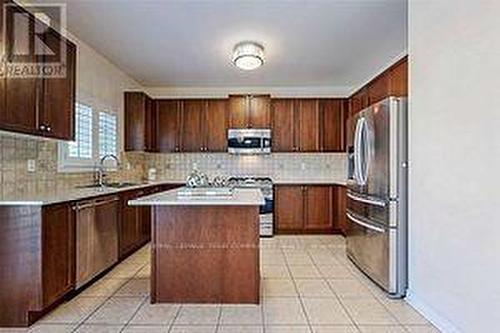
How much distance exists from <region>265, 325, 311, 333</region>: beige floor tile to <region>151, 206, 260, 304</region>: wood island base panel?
0.54 metres

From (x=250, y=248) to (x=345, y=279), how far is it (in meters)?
1.35

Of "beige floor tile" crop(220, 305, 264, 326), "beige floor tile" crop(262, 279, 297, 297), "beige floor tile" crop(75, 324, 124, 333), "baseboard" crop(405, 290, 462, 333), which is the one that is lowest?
"beige floor tile" crop(75, 324, 124, 333)

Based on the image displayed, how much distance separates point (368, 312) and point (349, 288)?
67 centimetres

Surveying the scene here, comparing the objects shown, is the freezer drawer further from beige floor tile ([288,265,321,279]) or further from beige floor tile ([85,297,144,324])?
beige floor tile ([85,297,144,324])

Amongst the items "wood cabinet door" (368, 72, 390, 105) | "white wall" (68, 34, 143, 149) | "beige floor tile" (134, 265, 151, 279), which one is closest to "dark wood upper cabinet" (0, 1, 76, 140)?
"white wall" (68, 34, 143, 149)

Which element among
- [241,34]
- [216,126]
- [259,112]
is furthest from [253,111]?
[241,34]

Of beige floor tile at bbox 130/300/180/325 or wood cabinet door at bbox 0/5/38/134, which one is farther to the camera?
beige floor tile at bbox 130/300/180/325

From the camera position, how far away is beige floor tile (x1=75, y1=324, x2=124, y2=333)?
3072 mm

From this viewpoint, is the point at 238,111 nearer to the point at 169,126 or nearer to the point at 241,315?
the point at 169,126

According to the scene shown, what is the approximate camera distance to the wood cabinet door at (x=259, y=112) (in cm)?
748

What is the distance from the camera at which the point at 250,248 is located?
3.67m

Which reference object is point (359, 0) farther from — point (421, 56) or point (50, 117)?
point (50, 117)

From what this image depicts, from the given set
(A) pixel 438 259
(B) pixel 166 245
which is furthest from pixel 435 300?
(B) pixel 166 245

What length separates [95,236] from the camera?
13.8 feet
